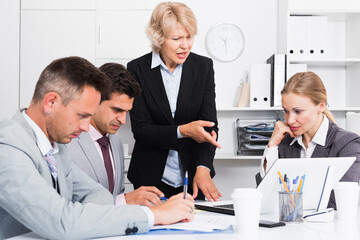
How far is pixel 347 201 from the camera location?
157 centimetres

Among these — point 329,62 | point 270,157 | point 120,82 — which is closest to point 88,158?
point 120,82

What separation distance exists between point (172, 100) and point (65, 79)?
3.61 feet

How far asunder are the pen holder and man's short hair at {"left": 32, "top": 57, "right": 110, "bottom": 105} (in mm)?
685

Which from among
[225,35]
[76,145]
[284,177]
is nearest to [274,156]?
[284,177]

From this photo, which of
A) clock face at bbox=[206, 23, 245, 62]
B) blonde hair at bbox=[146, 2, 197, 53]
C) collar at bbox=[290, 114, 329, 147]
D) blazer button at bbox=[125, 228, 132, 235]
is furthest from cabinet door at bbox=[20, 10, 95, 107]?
blazer button at bbox=[125, 228, 132, 235]

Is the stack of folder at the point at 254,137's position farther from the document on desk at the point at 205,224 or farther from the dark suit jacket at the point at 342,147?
the document on desk at the point at 205,224

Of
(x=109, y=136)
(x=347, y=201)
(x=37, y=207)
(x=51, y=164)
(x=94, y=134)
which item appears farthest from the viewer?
(x=109, y=136)

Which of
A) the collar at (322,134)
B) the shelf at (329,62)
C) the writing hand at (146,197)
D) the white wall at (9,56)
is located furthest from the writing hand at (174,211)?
the white wall at (9,56)

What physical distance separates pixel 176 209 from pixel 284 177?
0.38m

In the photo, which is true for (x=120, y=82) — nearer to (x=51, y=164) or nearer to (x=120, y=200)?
(x=120, y=200)

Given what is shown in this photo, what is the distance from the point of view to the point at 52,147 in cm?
146

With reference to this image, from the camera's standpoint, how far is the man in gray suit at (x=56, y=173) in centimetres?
118

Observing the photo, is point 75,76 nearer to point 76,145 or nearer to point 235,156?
point 76,145

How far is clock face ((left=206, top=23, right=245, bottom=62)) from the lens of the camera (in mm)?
3730
